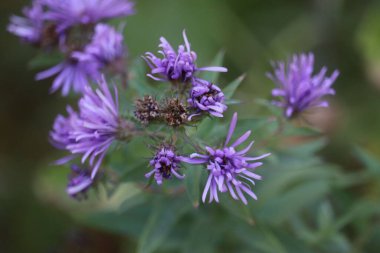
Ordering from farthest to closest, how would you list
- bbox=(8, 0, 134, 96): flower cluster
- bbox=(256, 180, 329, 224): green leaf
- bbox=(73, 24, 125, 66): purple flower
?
bbox=(256, 180, 329, 224): green leaf
bbox=(8, 0, 134, 96): flower cluster
bbox=(73, 24, 125, 66): purple flower

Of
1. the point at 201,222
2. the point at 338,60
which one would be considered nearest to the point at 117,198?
the point at 201,222

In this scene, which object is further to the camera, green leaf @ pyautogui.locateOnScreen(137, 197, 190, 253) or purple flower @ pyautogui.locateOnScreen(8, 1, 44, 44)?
purple flower @ pyautogui.locateOnScreen(8, 1, 44, 44)

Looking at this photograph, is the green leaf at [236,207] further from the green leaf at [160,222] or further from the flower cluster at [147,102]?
the green leaf at [160,222]


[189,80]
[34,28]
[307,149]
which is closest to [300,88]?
[307,149]

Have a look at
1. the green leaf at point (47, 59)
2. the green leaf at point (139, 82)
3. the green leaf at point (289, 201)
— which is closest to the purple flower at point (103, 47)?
the green leaf at point (139, 82)

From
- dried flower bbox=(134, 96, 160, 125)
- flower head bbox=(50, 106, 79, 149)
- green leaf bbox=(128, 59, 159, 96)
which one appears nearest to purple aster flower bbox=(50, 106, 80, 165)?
flower head bbox=(50, 106, 79, 149)

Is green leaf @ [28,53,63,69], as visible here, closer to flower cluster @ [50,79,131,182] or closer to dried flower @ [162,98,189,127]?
flower cluster @ [50,79,131,182]

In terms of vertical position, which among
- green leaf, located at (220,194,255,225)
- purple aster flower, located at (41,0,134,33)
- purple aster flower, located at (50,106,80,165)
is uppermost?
purple aster flower, located at (41,0,134,33)
